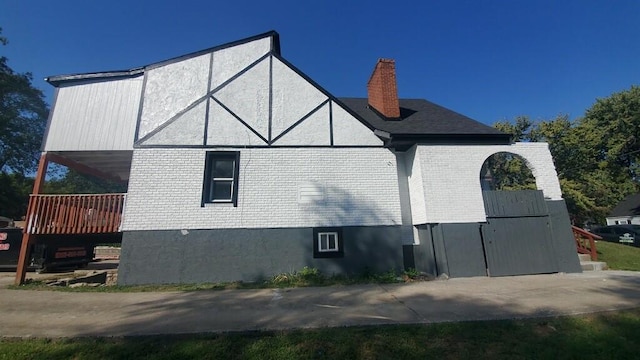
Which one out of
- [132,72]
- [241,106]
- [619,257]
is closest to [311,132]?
[241,106]

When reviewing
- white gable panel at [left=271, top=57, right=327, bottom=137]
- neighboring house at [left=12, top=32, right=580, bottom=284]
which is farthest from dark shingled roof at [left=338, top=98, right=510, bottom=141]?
white gable panel at [left=271, top=57, right=327, bottom=137]

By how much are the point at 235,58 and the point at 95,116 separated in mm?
5246

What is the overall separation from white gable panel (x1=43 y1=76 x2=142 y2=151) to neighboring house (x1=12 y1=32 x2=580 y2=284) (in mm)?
42

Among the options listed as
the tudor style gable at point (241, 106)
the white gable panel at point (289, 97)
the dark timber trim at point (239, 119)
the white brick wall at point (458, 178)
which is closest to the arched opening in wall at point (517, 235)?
the white brick wall at point (458, 178)

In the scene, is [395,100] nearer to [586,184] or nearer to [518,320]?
[518,320]

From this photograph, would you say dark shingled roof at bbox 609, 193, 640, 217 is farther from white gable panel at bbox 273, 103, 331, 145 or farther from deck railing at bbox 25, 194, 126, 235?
deck railing at bbox 25, 194, 126, 235

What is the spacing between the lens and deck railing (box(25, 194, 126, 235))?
9352 mm

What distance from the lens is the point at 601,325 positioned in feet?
15.2

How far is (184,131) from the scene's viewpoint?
9.67m

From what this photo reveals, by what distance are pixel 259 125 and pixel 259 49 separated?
309 cm

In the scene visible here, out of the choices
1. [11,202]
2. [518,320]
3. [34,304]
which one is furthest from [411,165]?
[11,202]

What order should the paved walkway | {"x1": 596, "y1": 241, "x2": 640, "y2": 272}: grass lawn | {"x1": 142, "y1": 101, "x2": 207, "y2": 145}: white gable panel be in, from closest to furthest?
the paved walkway, {"x1": 142, "y1": 101, "x2": 207, "y2": 145}: white gable panel, {"x1": 596, "y1": 241, "x2": 640, "y2": 272}: grass lawn

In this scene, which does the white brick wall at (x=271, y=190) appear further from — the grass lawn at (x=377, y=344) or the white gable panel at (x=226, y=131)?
the grass lawn at (x=377, y=344)

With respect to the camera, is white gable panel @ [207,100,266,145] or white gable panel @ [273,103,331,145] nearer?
white gable panel @ [207,100,266,145]
